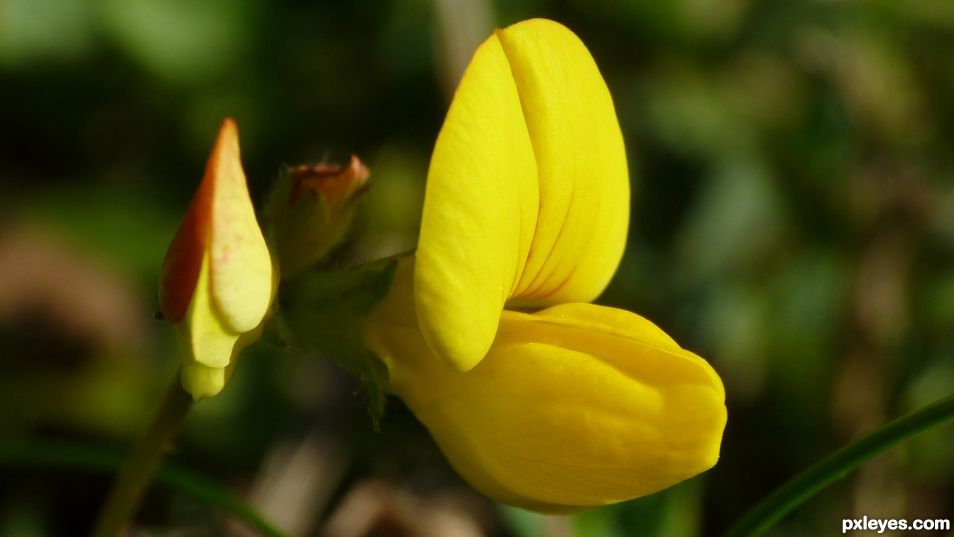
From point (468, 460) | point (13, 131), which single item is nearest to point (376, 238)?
point (13, 131)

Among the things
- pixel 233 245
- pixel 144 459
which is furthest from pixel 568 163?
pixel 144 459

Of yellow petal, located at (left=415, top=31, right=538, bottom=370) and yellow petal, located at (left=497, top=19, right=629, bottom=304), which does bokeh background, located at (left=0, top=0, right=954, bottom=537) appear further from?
yellow petal, located at (left=415, top=31, right=538, bottom=370)

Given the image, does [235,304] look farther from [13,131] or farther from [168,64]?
[13,131]

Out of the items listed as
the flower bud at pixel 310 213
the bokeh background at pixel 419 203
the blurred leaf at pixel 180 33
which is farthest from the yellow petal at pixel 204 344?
the blurred leaf at pixel 180 33

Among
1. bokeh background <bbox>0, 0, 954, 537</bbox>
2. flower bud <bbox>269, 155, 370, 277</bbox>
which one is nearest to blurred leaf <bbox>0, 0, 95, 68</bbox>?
bokeh background <bbox>0, 0, 954, 537</bbox>

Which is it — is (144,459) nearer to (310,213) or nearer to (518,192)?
(310,213)

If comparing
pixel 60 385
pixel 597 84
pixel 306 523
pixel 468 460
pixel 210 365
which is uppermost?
pixel 597 84
